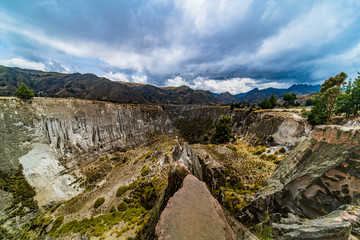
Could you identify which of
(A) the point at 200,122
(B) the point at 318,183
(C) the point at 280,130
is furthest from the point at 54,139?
(A) the point at 200,122

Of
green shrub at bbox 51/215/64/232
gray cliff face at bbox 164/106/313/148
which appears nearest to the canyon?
green shrub at bbox 51/215/64/232

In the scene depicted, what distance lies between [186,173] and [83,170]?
114 feet

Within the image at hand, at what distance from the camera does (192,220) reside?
5.16m

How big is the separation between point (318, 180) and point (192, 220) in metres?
8.99

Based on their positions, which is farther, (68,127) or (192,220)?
(68,127)

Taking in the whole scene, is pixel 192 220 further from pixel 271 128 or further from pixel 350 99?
pixel 271 128

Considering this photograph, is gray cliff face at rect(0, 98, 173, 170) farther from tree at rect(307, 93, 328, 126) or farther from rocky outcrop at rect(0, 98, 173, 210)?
tree at rect(307, 93, 328, 126)

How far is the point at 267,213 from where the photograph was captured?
370 inches

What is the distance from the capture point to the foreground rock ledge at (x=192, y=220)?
471 cm

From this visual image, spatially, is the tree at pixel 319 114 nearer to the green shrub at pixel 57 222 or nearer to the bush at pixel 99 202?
the bush at pixel 99 202

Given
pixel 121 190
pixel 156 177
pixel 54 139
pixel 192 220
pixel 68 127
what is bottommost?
pixel 121 190

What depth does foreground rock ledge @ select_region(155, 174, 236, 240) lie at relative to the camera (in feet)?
15.4

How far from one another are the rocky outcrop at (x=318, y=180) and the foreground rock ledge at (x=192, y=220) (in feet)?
21.4

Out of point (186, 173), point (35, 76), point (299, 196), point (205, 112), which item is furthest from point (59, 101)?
point (35, 76)
